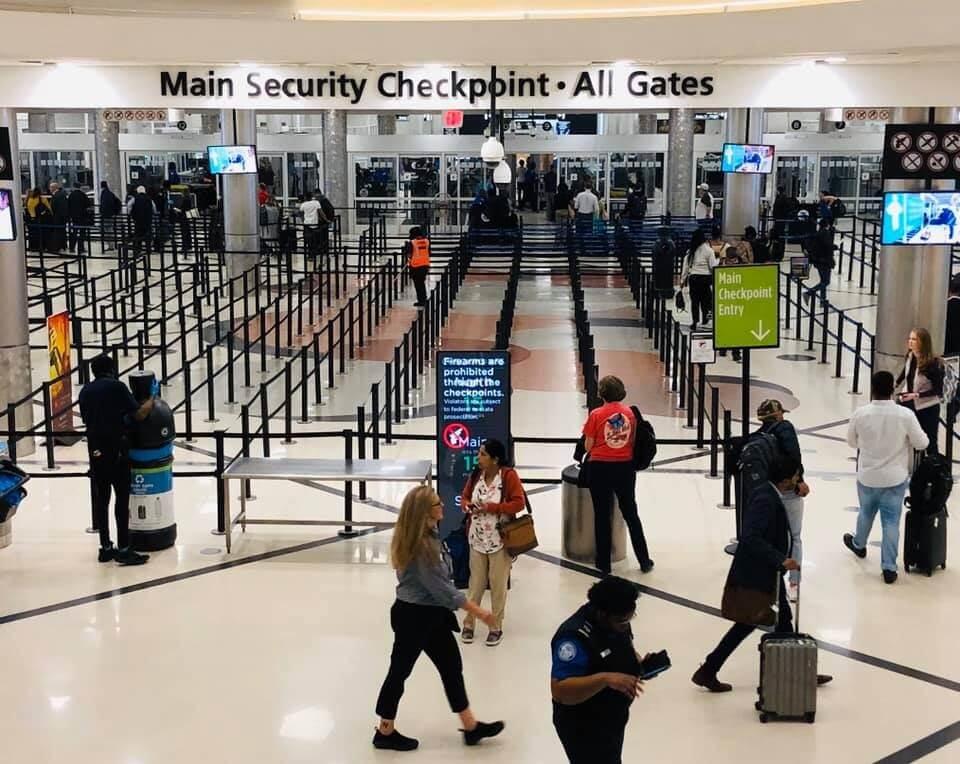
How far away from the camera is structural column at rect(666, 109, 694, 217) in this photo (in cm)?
3822

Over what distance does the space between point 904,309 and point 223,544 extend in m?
7.44

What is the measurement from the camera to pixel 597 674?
15.5 feet

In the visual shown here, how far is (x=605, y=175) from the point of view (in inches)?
1601

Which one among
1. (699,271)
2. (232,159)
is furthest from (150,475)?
(232,159)

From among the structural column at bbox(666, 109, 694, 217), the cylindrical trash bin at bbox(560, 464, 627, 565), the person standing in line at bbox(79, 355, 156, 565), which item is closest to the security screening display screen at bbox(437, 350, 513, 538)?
the cylindrical trash bin at bbox(560, 464, 627, 565)

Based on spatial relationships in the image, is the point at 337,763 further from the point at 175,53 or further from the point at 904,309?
the point at 904,309

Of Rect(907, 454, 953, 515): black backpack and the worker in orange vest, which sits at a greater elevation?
the worker in orange vest

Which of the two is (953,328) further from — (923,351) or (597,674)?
(597,674)

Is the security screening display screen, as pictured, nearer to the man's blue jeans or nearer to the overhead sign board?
the man's blue jeans

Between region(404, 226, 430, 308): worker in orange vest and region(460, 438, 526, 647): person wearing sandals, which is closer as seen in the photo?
region(460, 438, 526, 647): person wearing sandals

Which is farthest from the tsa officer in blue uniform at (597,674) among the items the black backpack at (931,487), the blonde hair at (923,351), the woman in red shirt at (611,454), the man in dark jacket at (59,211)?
the man in dark jacket at (59,211)

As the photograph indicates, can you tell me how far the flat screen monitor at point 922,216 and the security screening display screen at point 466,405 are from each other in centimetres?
478

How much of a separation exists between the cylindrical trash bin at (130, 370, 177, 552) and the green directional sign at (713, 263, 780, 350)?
4.37 metres

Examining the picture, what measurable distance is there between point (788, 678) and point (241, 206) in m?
23.0
